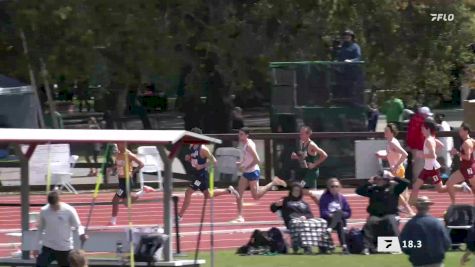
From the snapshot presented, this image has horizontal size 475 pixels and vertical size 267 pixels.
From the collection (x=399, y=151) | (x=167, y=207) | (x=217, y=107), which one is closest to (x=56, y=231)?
(x=167, y=207)

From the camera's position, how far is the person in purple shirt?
1853 cm

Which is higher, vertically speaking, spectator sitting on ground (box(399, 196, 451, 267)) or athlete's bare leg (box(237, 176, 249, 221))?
spectator sitting on ground (box(399, 196, 451, 267))

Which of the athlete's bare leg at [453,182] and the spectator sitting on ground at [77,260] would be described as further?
the athlete's bare leg at [453,182]

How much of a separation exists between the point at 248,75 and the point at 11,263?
18.1m

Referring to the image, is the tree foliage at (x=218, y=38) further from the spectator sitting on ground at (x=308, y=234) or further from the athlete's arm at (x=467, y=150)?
the spectator sitting on ground at (x=308, y=234)

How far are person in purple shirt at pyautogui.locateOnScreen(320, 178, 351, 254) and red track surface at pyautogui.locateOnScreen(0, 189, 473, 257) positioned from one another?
5.27 feet

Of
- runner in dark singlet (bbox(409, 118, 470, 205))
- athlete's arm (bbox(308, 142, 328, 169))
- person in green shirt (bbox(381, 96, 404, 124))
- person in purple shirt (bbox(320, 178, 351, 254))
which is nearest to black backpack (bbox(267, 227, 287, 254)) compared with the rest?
person in purple shirt (bbox(320, 178, 351, 254))

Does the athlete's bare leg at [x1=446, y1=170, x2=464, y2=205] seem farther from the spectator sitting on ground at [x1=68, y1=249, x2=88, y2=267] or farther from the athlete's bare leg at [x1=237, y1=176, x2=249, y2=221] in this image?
the spectator sitting on ground at [x1=68, y1=249, x2=88, y2=267]

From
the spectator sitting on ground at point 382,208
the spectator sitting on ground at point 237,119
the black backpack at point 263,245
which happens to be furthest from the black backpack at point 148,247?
the spectator sitting on ground at point 237,119

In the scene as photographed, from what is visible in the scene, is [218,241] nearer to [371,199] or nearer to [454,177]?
[371,199]

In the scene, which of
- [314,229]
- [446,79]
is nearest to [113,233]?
[314,229]

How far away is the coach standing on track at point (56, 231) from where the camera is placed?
48.0 ft

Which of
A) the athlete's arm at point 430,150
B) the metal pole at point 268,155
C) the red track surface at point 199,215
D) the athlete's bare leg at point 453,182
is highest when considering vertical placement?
the athlete's arm at point 430,150

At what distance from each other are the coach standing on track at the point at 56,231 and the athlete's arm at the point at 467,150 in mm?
8674
